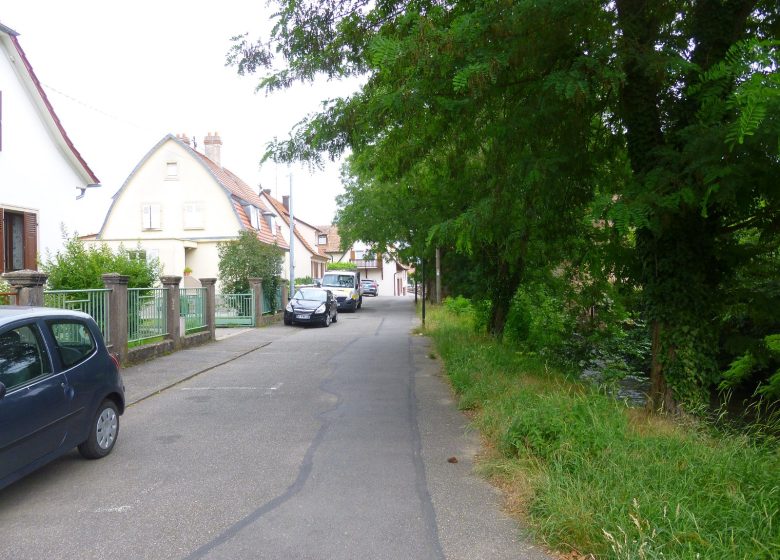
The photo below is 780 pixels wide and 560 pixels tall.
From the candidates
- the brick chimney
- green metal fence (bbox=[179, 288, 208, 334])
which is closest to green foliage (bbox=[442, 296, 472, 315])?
green metal fence (bbox=[179, 288, 208, 334])

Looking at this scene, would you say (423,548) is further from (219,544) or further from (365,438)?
(365,438)

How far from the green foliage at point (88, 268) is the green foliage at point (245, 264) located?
9268mm

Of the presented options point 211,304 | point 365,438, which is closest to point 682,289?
point 365,438

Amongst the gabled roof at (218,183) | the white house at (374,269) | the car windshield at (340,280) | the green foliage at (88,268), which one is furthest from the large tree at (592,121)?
the white house at (374,269)

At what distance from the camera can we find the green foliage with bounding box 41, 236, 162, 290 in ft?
41.7

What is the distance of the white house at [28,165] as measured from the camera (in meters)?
15.0

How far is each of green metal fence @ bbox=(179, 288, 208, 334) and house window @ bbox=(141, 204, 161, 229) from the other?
17720mm

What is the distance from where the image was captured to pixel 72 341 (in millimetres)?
5656

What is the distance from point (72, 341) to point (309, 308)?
17.4 metres

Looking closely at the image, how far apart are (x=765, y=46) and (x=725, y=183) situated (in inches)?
41.8

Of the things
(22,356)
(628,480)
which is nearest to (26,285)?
(22,356)

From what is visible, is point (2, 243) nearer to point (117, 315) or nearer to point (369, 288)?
point (117, 315)

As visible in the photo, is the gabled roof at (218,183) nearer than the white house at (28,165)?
No

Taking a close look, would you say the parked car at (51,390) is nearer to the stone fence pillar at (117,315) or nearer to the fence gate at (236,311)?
the stone fence pillar at (117,315)
